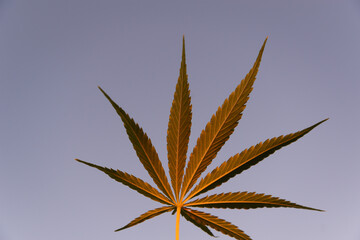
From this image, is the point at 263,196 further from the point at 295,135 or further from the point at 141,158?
the point at 141,158

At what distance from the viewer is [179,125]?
1.74 m

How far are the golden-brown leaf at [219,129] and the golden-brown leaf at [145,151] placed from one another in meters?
0.17

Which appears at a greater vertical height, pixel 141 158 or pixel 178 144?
pixel 178 144

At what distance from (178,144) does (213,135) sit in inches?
9.6

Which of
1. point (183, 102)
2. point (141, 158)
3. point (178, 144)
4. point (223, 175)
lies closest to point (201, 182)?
point (223, 175)

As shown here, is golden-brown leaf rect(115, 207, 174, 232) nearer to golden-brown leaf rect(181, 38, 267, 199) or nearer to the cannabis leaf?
the cannabis leaf

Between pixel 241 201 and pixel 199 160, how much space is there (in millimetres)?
399

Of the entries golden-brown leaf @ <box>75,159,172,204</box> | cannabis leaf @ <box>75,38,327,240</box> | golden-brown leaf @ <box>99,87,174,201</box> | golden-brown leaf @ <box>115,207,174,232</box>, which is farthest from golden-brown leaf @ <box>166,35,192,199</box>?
golden-brown leaf @ <box>115,207,174,232</box>

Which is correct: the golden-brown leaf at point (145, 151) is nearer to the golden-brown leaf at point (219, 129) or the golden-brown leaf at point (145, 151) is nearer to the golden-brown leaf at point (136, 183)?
the golden-brown leaf at point (136, 183)

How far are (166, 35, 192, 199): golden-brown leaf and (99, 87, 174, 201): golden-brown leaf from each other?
10 centimetres

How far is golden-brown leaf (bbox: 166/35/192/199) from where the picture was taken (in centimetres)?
166

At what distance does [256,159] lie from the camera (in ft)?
5.66

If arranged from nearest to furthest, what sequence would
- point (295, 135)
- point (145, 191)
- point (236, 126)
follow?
point (295, 135) → point (236, 126) → point (145, 191)

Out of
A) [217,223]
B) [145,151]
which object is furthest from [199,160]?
[217,223]
